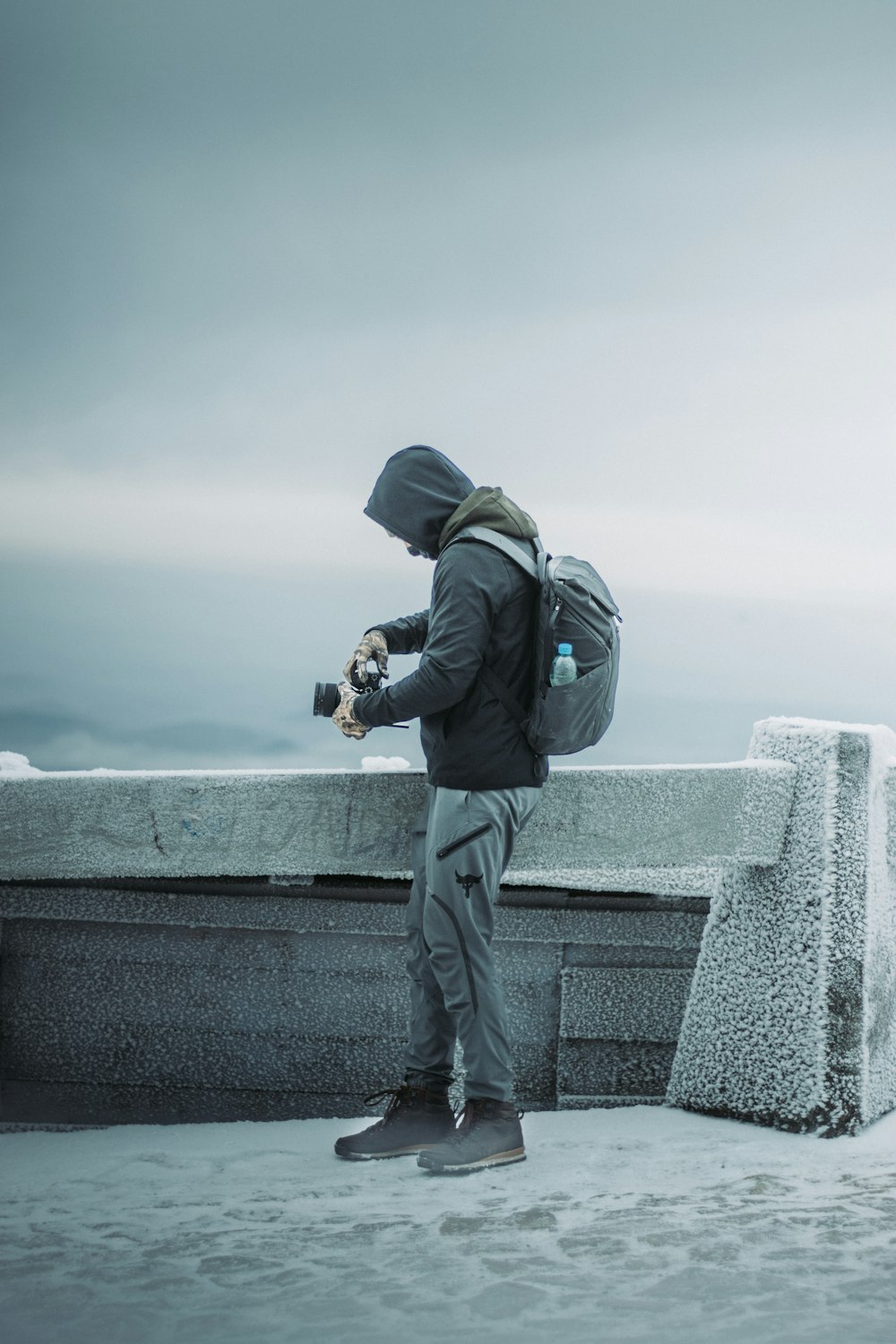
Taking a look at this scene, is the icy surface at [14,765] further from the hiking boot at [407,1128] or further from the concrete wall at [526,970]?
the hiking boot at [407,1128]

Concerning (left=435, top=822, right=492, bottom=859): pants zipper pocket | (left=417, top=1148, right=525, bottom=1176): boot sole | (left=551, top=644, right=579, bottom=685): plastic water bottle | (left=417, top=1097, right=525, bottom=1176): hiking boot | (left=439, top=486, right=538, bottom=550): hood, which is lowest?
(left=417, top=1148, right=525, bottom=1176): boot sole

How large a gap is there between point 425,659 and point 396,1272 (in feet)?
4.58

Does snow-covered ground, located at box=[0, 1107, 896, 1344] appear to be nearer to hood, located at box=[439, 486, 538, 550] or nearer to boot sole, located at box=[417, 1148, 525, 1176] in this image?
boot sole, located at box=[417, 1148, 525, 1176]

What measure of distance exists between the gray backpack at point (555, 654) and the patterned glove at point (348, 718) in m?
0.36

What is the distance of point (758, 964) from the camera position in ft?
12.4

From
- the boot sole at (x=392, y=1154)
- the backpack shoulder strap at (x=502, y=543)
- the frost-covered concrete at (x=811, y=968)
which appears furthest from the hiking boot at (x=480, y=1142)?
the backpack shoulder strap at (x=502, y=543)

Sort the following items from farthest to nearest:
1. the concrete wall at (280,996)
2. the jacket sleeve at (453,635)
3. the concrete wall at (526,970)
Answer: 1. the concrete wall at (280,996)
2. the concrete wall at (526,970)
3. the jacket sleeve at (453,635)

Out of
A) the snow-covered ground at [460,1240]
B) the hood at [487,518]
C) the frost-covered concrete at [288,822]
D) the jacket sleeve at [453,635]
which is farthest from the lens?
the frost-covered concrete at [288,822]

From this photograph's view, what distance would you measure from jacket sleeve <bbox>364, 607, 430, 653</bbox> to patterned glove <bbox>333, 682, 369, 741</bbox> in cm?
28

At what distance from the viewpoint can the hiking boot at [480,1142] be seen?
316 centimetres

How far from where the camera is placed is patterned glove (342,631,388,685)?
3408 mm

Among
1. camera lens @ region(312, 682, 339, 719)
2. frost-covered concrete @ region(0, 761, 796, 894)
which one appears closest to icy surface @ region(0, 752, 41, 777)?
frost-covered concrete @ region(0, 761, 796, 894)

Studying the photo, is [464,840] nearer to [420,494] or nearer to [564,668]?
[564,668]

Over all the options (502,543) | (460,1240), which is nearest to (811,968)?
(460,1240)
